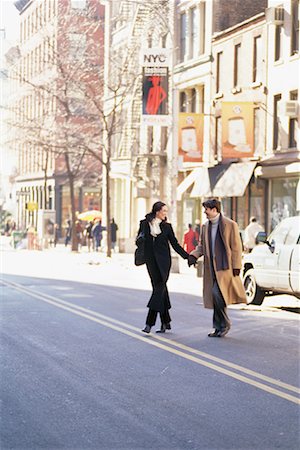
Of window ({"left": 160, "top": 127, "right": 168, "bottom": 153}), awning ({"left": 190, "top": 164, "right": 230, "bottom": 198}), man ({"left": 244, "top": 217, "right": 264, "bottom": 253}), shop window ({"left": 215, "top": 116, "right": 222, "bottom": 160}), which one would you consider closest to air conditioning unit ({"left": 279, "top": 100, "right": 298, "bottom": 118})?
man ({"left": 244, "top": 217, "right": 264, "bottom": 253})

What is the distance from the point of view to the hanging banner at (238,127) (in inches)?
1590

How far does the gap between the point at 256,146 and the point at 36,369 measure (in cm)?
3078

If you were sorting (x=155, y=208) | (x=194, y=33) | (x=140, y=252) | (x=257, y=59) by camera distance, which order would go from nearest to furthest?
(x=155, y=208)
(x=140, y=252)
(x=257, y=59)
(x=194, y=33)

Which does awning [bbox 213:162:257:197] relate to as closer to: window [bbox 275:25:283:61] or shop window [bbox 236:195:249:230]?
shop window [bbox 236:195:249:230]

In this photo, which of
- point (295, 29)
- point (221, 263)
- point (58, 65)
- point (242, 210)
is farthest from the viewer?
point (58, 65)

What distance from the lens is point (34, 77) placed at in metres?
56.4

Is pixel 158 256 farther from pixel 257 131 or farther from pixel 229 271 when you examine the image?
pixel 257 131

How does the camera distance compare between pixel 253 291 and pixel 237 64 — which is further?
pixel 237 64

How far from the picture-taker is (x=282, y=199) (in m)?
39.8

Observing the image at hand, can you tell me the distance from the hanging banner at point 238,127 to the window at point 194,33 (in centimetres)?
838

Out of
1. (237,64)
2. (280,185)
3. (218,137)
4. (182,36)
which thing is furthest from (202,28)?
(280,185)

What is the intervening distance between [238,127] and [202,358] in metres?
29.0

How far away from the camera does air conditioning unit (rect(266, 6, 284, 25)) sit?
3918 cm

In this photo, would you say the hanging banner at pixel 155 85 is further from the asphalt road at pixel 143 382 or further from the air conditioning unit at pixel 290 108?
the asphalt road at pixel 143 382
